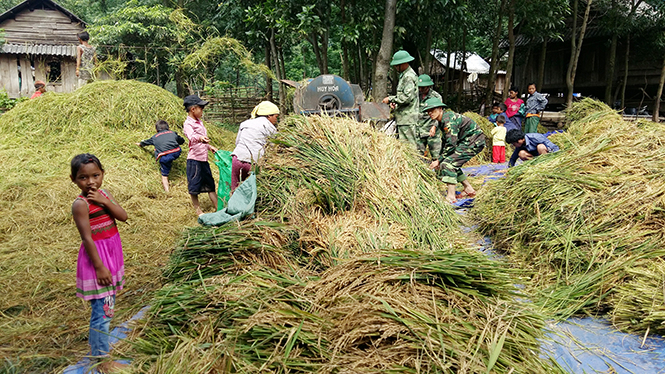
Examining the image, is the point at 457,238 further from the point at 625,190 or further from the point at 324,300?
the point at 324,300

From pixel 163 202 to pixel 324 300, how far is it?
441 cm

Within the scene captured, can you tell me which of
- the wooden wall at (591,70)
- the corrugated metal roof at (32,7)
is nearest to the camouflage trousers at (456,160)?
the wooden wall at (591,70)

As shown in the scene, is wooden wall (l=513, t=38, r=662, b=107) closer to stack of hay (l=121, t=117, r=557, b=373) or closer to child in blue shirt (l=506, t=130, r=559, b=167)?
child in blue shirt (l=506, t=130, r=559, b=167)

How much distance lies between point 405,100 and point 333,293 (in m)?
4.26

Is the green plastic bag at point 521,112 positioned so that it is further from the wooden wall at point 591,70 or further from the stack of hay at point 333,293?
the wooden wall at point 591,70

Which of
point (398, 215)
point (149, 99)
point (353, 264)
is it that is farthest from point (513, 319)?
point (149, 99)

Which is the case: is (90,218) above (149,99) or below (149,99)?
→ below

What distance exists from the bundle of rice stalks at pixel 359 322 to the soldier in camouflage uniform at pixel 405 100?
12.8ft

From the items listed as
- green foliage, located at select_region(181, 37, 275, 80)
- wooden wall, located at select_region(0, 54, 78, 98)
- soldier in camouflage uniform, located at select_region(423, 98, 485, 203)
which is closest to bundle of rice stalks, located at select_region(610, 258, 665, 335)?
soldier in camouflage uniform, located at select_region(423, 98, 485, 203)

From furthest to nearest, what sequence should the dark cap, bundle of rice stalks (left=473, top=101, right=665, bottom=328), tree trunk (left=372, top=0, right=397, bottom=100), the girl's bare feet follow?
tree trunk (left=372, top=0, right=397, bottom=100) < the dark cap < bundle of rice stalks (left=473, top=101, right=665, bottom=328) < the girl's bare feet

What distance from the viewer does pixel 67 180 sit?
6.44 metres

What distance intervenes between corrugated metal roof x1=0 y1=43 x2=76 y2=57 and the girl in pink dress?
69.1ft

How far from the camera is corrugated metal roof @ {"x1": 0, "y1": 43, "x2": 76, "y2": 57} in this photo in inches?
762

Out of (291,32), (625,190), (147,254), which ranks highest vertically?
(291,32)
